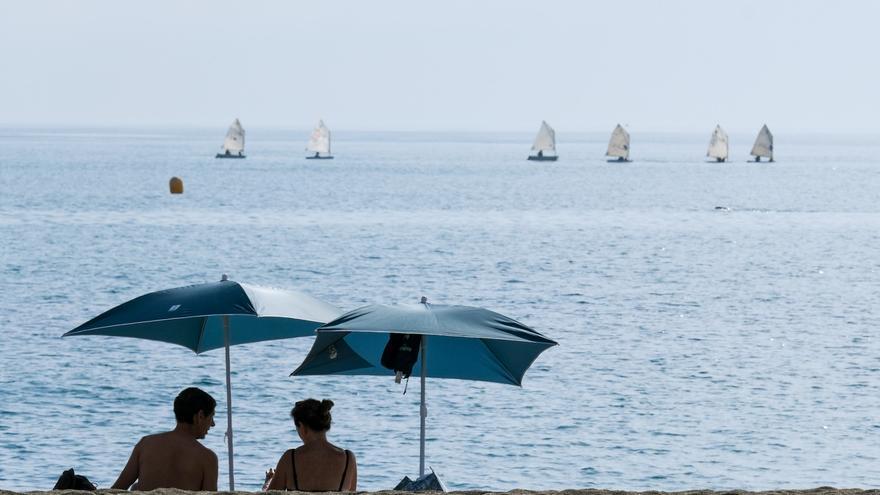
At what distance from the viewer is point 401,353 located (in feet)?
44.3

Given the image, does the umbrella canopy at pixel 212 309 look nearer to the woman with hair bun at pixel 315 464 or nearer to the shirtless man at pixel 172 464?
the shirtless man at pixel 172 464

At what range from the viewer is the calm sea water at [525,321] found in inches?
969

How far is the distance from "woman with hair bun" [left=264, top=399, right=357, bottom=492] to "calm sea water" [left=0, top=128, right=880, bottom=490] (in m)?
10.3

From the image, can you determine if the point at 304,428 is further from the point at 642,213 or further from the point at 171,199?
the point at 171,199

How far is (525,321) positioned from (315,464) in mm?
32352

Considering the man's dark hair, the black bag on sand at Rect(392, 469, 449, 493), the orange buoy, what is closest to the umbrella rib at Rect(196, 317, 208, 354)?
the black bag on sand at Rect(392, 469, 449, 493)

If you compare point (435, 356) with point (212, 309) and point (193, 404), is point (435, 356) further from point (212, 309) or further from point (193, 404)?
point (193, 404)

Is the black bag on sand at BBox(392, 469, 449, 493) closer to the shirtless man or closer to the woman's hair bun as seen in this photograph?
the woman's hair bun

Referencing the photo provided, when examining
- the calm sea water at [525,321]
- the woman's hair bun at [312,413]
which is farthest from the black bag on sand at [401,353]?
the calm sea water at [525,321]

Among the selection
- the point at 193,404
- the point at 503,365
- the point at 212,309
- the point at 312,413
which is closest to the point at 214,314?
the point at 212,309

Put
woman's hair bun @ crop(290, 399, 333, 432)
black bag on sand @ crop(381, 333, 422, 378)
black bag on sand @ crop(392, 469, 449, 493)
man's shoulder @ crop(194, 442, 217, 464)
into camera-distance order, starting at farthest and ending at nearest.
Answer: black bag on sand @ crop(381, 333, 422, 378)
black bag on sand @ crop(392, 469, 449, 493)
man's shoulder @ crop(194, 442, 217, 464)
woman's hair bun @ crop(290, 399, 333, 432)

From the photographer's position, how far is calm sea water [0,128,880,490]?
2461 cm

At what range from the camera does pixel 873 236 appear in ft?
285

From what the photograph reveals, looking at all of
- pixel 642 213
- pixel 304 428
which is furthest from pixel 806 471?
pixel 642 213
